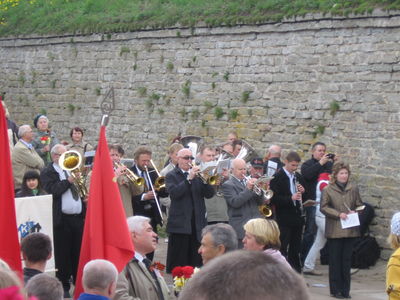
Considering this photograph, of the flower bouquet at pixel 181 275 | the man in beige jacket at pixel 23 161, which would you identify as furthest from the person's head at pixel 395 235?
the man in beige jacket at pixel 23 161

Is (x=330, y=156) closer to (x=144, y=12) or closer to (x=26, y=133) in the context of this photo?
(x=26, y=133)

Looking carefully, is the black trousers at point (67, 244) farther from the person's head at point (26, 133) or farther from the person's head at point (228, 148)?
the person's head at point (228, 148)

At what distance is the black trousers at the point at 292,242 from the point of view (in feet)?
38.0

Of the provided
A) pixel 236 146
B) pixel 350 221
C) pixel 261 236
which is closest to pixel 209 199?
pixel 350 221

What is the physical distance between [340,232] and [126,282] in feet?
16.9

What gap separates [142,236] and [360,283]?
6.22m

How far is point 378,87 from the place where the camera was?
13.2 m

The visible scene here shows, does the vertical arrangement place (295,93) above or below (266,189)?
above

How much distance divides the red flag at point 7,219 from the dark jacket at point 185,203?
4.21 metres

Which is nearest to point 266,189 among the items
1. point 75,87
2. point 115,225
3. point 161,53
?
point 115,225

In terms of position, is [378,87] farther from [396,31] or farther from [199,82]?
[199,82]

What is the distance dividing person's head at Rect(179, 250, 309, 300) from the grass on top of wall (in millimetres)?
11253

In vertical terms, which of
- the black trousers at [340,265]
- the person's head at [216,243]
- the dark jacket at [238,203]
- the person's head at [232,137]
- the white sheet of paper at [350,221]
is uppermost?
the person's head at [232,137]

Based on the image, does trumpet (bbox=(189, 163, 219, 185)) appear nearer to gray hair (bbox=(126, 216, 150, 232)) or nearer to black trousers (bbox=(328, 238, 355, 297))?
black trousers (bbox=(328, 238, 355, 297))
